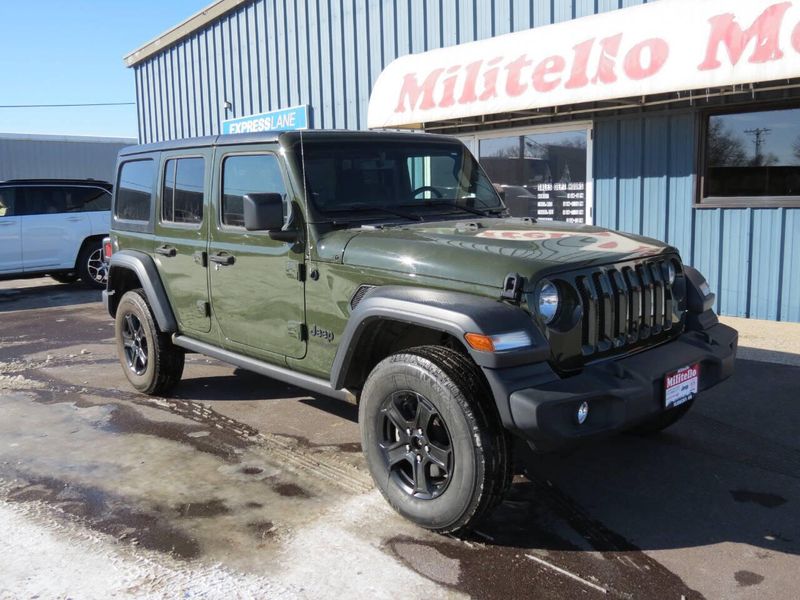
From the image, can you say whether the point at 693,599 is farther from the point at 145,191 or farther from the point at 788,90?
the point at 788,90

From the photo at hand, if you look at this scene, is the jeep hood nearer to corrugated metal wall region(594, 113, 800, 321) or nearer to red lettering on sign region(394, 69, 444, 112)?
corrugated metal wall region(594, 113, 800, 321)

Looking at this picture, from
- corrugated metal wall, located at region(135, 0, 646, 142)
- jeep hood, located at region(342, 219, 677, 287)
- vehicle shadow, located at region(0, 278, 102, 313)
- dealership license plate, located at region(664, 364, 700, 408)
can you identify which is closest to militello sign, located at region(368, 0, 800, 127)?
corrugated metal wall, located at region(135, 0, 646, 142)

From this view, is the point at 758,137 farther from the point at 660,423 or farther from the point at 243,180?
the point at 243,180

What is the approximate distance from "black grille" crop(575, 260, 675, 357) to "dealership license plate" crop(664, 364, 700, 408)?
0.25 m

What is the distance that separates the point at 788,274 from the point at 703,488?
460cm

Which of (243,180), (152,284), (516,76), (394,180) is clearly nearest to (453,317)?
(394,180)

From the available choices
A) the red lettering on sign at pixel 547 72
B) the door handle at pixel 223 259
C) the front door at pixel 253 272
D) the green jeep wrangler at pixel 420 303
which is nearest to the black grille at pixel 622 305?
the green jeep wrangler at pixel 420 303

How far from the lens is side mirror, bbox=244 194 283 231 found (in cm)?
382

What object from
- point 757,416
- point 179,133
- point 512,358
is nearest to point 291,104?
point 179,133

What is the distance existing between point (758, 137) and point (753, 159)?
0.23m

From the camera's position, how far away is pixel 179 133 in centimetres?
1736

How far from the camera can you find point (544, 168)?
963cm

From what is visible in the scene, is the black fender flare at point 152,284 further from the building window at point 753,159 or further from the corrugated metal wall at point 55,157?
the corrugated metal wall at point 55,157

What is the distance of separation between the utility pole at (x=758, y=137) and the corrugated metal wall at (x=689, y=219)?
53 cm
